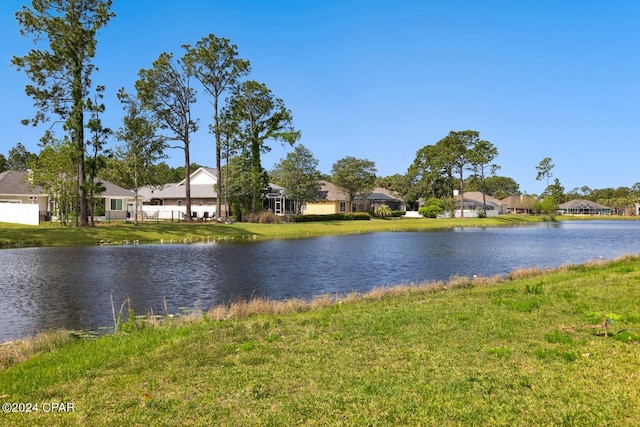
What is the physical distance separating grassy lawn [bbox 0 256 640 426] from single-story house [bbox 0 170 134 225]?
42197 mm

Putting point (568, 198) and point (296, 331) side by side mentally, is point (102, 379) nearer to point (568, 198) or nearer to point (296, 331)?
point (296, 331)

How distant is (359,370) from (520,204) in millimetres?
154159

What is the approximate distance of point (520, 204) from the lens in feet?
487

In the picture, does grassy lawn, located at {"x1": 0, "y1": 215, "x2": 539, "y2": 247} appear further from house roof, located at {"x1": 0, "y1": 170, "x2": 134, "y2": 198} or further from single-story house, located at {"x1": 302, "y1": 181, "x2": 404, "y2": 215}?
single-story house, located at {"x1": 302, "y1": 181, "x2": 404, "y2": 215}

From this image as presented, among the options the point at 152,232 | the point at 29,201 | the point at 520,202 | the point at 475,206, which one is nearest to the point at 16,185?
the point at 29,201

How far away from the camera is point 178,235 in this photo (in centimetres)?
4584

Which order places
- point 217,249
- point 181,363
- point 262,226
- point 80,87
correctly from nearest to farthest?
point 181,363 → point 217,249 → point 80,87 → point 262,226

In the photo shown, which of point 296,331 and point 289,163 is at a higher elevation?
point 289,163

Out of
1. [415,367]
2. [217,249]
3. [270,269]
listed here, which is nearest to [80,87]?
[217,249]

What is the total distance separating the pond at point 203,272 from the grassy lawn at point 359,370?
5.44 m

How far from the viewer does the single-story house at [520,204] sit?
14488 cm

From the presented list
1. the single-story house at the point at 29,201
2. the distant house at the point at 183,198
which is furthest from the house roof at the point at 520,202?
the single-story house at the point at 29,201

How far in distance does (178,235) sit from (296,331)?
37796mm

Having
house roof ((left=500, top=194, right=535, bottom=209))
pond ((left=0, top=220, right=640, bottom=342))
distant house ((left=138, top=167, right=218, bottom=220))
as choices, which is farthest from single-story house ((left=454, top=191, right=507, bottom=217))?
pond ((left=0, top=220, right=640, bottom=342))
